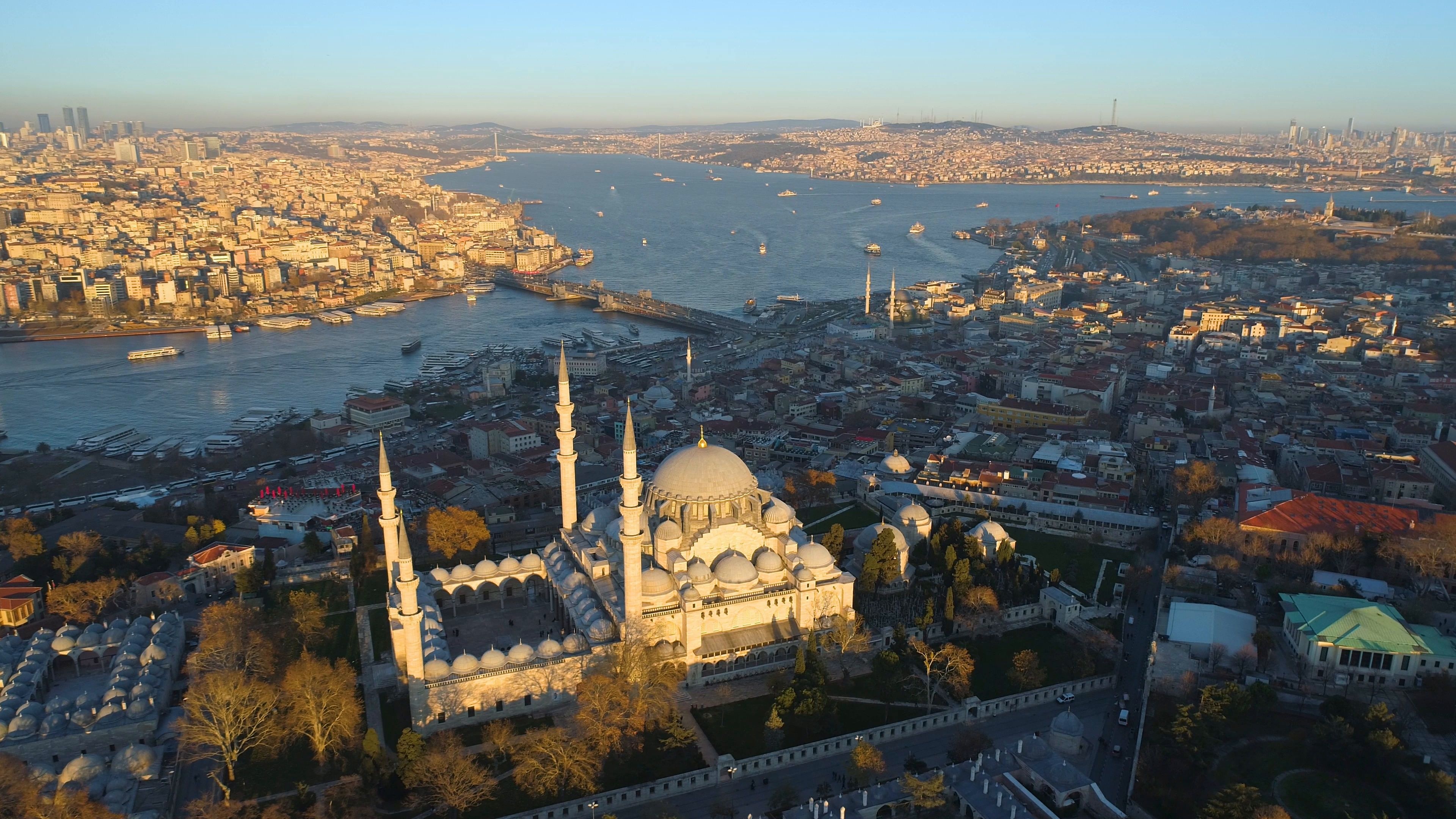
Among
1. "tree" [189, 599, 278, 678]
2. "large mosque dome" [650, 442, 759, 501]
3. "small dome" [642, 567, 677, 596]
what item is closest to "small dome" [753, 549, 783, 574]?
"large mosque dome" [650, 442, 759, 501]

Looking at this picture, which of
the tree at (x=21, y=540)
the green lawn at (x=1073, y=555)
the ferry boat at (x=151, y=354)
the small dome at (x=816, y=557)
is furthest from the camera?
the ferry boat at (x=151, y=354)

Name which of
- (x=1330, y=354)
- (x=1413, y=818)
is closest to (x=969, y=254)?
A: (x=1330, y=354)

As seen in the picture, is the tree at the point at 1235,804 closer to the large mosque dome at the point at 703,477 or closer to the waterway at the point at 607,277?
the large mosque dome at the point at 703,477

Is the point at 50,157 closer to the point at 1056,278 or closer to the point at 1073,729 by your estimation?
the point at 1056,278

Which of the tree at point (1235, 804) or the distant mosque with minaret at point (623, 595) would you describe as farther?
the distant mosque with minaret at point (623, 595)

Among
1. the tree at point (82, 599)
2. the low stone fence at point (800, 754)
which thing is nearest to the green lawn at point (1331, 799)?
the low stone fence at point (800, 754)

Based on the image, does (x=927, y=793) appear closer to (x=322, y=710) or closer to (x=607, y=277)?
(x=322, y=710)
